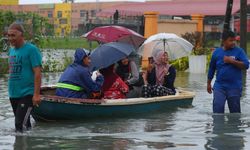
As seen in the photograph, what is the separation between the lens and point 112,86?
12164 mm

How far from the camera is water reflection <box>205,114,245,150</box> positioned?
28.6 ft

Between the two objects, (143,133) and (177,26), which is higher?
(177,26)

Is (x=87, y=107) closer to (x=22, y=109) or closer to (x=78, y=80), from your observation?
(x=78, y=80)

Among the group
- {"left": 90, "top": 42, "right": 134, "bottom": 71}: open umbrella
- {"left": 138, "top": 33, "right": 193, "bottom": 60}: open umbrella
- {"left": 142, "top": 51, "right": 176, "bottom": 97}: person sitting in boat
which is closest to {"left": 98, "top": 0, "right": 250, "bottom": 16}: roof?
{"left": 138, "top": 33, "right": 193, "bottom": 60}: open umbrella

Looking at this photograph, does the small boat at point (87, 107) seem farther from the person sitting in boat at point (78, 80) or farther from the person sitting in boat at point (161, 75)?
the person sitting in boat at point (161, 75)

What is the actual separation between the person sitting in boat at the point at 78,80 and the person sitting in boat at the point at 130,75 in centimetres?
149

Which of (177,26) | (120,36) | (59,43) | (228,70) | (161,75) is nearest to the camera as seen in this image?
(228,70)

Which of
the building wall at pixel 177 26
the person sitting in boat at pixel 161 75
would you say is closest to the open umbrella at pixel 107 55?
the person sitting in boat at pixel 161 75

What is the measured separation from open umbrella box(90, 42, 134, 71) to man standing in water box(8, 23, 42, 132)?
116 inches

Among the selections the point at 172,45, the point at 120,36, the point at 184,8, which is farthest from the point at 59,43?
the point at 184,8

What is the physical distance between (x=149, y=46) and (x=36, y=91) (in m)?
8.06

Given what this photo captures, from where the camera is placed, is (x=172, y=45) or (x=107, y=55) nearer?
(x=107, y=55)

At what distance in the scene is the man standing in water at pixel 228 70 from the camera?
10.9m

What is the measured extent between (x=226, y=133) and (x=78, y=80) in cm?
281
